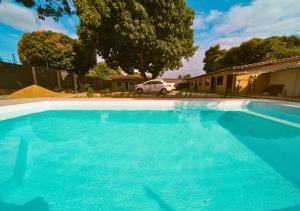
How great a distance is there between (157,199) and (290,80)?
16.1 meters

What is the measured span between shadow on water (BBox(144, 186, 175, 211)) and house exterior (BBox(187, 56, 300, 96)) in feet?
44.0

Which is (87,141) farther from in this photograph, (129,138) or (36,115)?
(36,115)

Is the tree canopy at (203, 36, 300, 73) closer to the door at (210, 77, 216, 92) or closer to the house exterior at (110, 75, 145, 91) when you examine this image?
the door at (210, 77, 216, 92)

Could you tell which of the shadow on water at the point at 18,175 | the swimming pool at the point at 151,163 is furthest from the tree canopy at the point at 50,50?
the shadow on water at the point at 18,175

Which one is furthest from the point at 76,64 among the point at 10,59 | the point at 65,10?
the point at 65,10

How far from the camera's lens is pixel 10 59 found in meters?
11.5

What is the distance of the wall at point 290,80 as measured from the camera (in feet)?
36.6

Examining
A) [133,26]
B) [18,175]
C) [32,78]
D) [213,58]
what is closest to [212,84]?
[133,26]

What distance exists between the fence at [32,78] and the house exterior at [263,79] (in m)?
19.1

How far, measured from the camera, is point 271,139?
4723mm

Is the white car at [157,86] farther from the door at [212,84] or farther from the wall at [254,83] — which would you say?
the wall at [254,83]

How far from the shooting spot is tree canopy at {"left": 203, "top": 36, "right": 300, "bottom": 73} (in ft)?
63.6

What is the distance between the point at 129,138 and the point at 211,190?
319cm

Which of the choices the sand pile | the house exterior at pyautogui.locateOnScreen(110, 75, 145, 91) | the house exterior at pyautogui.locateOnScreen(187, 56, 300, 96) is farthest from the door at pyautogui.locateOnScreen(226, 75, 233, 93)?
the sand pile
